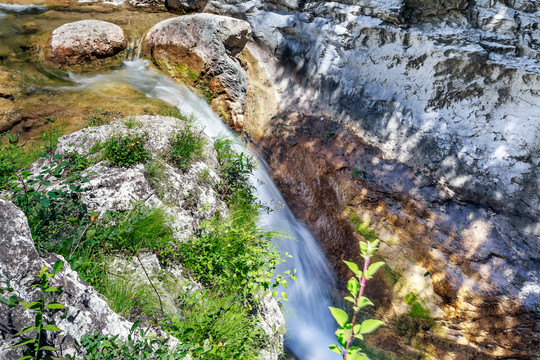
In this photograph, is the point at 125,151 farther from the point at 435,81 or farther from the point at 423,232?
the point at 435,81

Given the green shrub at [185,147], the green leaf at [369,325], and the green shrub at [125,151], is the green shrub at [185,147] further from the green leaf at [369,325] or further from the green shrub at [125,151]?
the green leaf at [369,325]

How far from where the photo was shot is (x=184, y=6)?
27.5 feet

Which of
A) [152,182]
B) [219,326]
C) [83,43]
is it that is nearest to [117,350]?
[219,326]

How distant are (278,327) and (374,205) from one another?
8.62 feet

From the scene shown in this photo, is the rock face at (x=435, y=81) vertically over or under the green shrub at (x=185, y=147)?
over

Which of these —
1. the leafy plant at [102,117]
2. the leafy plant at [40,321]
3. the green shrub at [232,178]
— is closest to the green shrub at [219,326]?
the leafy plant at [40,321]

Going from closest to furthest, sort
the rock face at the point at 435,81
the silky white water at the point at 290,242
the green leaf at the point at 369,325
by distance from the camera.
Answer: the green leaf at the point at 369,325 → the silky white water at the point at 290,242 → the rock face at the point at 435,81

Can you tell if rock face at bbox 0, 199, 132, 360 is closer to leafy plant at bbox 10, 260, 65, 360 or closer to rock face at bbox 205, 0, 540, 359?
leafy plant at bbox 10, 260, 65, 360

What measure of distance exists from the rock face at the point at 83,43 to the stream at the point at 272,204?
35 centimetres

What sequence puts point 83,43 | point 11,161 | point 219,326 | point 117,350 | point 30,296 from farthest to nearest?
point 83,43 < point 11,161 < point 219,326 < point 117,350 < point 30,296

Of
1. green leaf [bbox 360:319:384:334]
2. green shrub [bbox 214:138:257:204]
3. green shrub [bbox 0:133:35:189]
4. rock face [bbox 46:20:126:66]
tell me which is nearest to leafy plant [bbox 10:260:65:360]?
green leaf [bbox 360:319:384:334]

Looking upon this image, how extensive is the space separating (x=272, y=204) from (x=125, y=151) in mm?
2559

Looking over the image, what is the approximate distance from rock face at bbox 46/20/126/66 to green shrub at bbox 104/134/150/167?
3364 mm

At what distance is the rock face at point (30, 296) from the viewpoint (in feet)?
5.32
